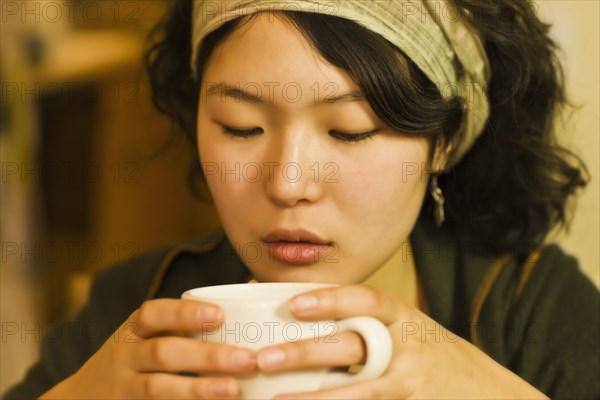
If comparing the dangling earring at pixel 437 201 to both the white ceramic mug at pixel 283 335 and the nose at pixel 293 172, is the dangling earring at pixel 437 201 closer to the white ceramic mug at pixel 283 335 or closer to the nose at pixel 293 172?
the nose at pixel 293 172

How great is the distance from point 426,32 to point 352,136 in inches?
5.6

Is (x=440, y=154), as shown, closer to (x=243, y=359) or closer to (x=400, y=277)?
(x=400, y=277)

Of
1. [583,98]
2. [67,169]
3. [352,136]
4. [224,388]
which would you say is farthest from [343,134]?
[67,169]

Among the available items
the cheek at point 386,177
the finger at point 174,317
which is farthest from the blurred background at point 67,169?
the finger at point 174,317

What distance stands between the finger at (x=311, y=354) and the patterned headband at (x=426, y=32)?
1.19ft

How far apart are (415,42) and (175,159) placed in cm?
55

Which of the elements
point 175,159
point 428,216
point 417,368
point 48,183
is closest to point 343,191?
point 417,368

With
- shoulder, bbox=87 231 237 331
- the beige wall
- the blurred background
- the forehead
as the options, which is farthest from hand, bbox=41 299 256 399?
the blurred background

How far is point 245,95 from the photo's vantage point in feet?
2.47

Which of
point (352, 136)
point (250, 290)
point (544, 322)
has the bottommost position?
point (544, 322)

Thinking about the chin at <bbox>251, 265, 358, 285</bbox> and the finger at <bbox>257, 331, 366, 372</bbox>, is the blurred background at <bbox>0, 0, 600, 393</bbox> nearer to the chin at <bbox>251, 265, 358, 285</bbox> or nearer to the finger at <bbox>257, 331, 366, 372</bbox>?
the chin at <bbox>251, 265, 358, 285</bbox>

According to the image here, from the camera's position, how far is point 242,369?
0.51 m

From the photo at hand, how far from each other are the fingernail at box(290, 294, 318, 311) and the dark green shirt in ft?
1.49

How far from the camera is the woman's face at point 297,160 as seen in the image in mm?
724
